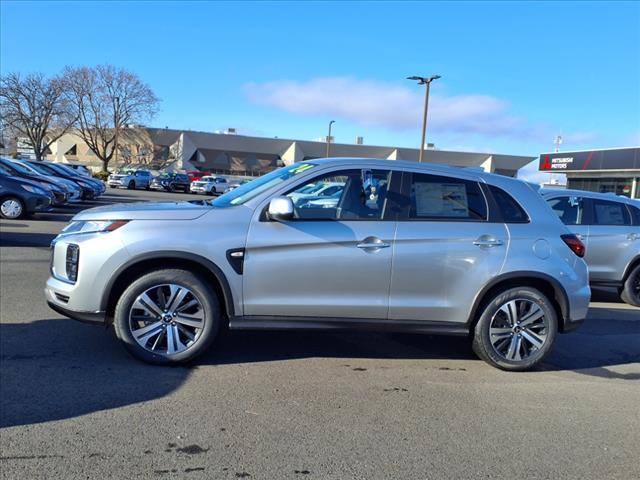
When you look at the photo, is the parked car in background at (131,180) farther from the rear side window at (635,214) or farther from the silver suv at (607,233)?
the rear side window at (635,214)

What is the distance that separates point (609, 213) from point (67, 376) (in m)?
8.00

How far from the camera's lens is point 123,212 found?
4.51 meters

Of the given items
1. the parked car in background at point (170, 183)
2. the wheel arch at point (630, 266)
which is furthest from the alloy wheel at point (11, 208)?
the parked car in background at point (170, 183)

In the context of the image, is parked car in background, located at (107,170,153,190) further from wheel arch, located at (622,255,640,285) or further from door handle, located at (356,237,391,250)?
door handle, located at (356,237,391,250)

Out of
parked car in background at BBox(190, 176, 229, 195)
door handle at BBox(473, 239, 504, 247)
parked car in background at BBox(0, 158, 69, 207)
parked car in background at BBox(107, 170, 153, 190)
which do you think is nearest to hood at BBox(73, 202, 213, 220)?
door handle at BBox(473, 239, 504, 247)

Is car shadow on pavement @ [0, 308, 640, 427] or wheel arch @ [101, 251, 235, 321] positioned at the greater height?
wheel arch @ [101, 251, 235, 321]

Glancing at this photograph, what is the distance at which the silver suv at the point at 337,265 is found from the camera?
439 centimetres

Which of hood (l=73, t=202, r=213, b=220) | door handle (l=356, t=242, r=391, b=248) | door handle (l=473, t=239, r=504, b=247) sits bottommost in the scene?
door handle (l=356, t=242, r=391, b=248)

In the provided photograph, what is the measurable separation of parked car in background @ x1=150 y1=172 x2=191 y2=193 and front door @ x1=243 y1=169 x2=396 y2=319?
131 feet

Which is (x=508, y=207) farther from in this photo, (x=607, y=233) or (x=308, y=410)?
(x=607, y=233)

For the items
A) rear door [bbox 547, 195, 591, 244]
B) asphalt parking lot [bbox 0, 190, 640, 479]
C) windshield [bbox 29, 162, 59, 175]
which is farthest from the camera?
windshield [bbox 29, 162, 59, 175]

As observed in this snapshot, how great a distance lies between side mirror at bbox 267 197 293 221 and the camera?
14.0 ft

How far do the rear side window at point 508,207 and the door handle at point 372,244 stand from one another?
119 cm

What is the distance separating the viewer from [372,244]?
14.8 feet
